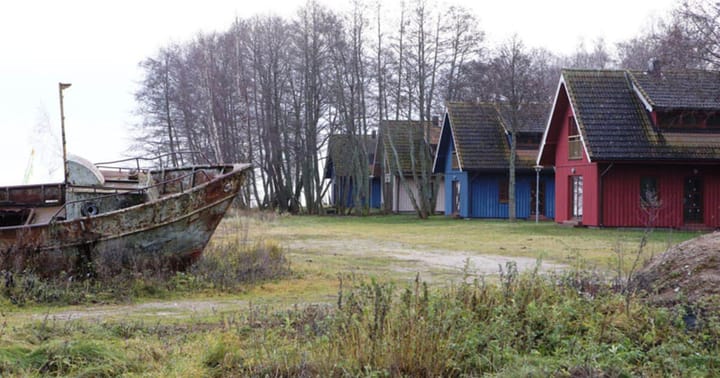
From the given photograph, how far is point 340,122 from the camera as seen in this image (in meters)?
58.4

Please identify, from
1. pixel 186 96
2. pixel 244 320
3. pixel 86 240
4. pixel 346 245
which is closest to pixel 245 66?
pixel 186 96

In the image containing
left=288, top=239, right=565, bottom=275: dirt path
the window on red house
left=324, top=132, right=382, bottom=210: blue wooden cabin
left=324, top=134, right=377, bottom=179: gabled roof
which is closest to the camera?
left=288, top=239, right=565, bottom=275: dirt path

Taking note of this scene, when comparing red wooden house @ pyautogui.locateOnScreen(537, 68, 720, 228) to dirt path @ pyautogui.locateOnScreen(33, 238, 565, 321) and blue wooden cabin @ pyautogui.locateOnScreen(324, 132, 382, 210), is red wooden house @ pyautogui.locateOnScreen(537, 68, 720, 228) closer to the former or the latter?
dirt path @ pyautogui.locateOnScreen(33, 238, 565, 321)

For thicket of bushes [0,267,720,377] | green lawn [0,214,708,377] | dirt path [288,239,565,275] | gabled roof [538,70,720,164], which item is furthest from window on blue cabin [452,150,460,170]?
thicket of bushes [0,267,720,377]

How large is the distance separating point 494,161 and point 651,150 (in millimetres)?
13642

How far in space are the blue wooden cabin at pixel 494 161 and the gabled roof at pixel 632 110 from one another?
31.2 feet

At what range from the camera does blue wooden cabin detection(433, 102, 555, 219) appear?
148ft

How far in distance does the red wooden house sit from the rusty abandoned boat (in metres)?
19.7

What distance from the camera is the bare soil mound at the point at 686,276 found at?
9336 mm

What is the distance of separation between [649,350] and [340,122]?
167 feet

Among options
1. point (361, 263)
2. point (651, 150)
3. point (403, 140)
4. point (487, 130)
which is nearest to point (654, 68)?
point (651, 150)

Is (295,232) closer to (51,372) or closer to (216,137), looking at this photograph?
(216,137)

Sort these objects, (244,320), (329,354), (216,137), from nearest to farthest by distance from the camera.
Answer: (329,354) → (244,320) → (216,137)

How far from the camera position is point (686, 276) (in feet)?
32.9
